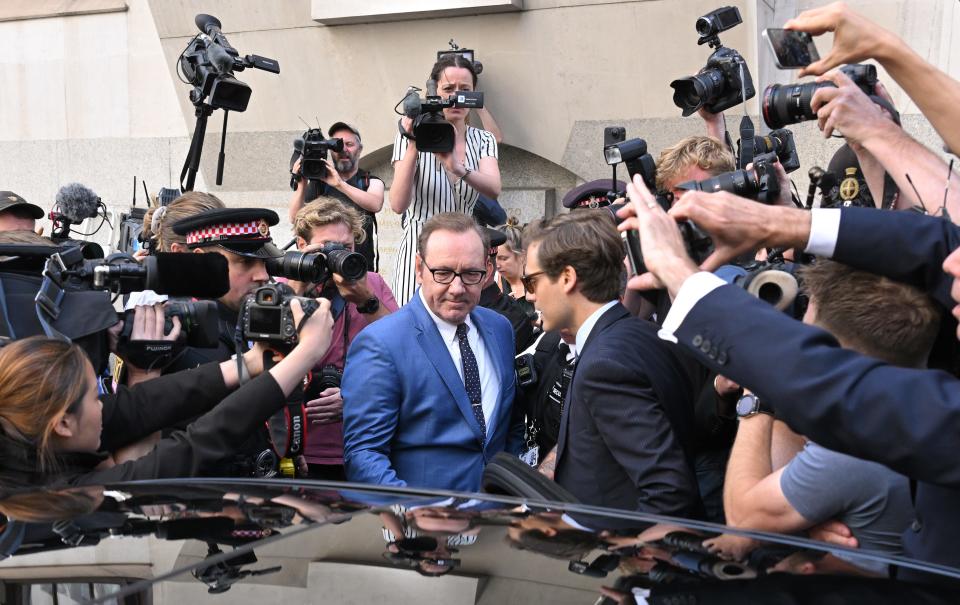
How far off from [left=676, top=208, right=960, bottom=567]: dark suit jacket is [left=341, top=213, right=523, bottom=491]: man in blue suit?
188 cm

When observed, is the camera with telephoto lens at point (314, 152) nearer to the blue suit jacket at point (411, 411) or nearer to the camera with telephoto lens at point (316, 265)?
the camera with telephoto lens at point (316, 265)

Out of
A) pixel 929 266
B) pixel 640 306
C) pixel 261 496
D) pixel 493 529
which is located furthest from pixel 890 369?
pixel 640 306

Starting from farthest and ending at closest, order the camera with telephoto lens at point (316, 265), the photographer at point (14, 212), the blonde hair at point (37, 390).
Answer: the photographer at point (14, 212)
the camera with telephoto lens at point (316, 265)
the blonde hair at point (37, 390)

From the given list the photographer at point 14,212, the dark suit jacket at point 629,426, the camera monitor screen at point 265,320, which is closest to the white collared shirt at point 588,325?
the dark suit jacket at point 629,426

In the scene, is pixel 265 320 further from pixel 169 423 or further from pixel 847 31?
pixel 847 31

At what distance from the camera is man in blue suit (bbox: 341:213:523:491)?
12.4 ft

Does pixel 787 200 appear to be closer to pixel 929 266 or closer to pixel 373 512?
pixel 929 266

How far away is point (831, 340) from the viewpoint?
195 centimetres

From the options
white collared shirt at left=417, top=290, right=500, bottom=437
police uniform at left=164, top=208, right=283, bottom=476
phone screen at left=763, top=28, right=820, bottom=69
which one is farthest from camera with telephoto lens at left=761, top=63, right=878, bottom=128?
police uniform at left=164, top=208, right=283, bottom=476

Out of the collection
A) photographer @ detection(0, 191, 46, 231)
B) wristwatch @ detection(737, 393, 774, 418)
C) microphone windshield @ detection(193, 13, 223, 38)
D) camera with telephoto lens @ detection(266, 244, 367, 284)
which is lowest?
wristwatch @ detection(737, 393, 774, 418)

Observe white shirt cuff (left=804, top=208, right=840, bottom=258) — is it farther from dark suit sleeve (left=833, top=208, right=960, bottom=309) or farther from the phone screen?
the phone screen

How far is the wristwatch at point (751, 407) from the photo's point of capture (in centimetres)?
260

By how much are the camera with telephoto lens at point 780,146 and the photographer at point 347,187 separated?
2603mm

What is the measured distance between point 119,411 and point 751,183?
76.3 inches
